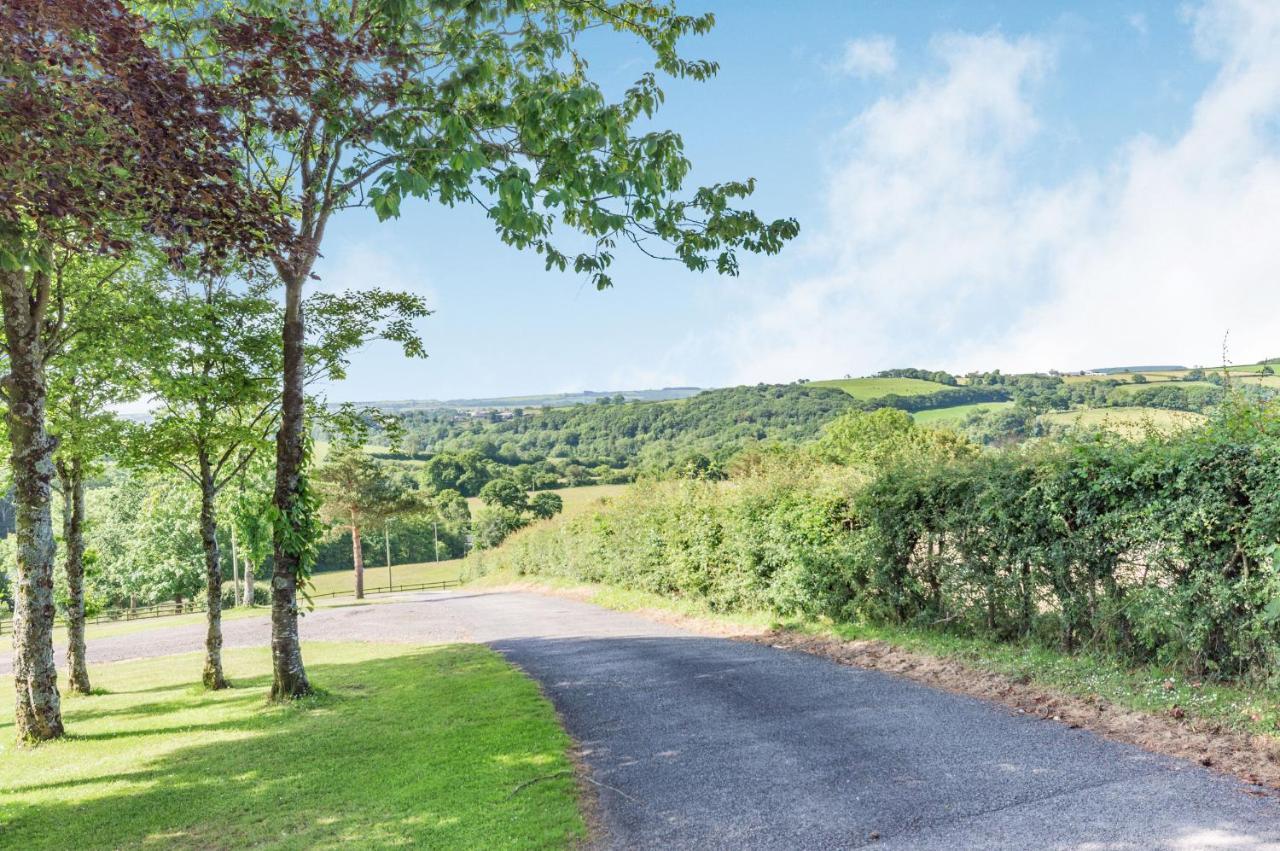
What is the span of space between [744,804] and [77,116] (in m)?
6.06

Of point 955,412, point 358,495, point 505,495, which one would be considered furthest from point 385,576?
point 955,412

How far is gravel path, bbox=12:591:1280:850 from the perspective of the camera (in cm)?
442

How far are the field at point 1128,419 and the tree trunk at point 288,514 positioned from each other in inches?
377

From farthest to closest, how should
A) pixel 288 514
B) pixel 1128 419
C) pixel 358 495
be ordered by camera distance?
pixel 358 495 → pixel 288 514 → pixel 1128 419

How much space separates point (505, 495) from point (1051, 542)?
65644 millimetres

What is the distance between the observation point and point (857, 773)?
5441 millimetres

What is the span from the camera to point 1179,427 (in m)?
7.46

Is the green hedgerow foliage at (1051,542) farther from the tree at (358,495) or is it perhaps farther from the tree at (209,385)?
the tree at (358,495)

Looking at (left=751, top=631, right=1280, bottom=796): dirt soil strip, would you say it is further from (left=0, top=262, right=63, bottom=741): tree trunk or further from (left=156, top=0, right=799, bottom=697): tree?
(left=0, top=262, right=63, bottom=741): tree trunk

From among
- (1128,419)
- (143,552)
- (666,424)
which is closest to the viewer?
(1128,419)

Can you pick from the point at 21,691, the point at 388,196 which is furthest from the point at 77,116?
the point at 21,691

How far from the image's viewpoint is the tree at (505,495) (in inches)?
2761

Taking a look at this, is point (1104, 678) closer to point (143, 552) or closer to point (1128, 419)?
point (1128, 419)

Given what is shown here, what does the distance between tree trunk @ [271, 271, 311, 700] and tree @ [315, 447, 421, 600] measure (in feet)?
103
